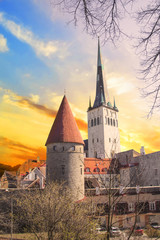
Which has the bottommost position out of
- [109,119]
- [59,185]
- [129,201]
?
[129,201]

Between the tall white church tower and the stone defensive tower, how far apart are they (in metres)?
29.4

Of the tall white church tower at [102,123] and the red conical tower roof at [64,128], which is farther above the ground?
the tall white church tower at [102,123]

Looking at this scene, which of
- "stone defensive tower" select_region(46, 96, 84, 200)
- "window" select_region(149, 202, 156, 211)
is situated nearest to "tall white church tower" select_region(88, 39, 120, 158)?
"window" select_region(149, 202, 156, 211)

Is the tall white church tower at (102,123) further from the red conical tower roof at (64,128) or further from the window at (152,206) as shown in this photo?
the red conical tower roof at (64,128)

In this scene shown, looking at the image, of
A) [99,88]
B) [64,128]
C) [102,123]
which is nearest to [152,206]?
[64,128]

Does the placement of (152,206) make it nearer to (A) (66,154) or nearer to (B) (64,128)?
(A) (66,154)

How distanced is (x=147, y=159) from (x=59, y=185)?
68.4 ft

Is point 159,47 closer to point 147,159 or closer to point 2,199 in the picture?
point 2,199

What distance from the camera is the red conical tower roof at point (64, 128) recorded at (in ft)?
79.0

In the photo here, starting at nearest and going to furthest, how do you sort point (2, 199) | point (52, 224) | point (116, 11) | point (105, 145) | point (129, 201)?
point (116, 11) < point (52, 224) < point (2, 199) < point (129, 201) < point (105, 145)

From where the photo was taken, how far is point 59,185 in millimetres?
21750

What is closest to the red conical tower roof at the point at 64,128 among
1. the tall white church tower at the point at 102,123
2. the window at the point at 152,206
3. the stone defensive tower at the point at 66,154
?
the stone defensive tower at the point at 66,154

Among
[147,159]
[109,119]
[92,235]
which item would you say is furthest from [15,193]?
[109,119]

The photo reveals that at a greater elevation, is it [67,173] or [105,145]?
[105,145]
